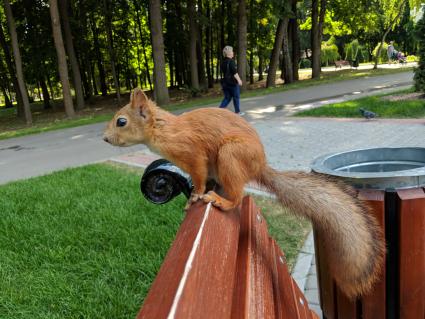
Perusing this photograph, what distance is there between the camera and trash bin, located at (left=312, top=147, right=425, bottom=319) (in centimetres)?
178

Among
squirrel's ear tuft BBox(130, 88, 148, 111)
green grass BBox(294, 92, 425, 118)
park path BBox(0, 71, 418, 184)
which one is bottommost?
park path BBox(0, 71, 418, 184)

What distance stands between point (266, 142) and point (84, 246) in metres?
5.21

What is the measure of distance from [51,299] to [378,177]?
2295 mm

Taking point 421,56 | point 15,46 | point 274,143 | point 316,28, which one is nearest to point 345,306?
point 274,143

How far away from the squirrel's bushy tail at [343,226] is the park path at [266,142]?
456 centimetres

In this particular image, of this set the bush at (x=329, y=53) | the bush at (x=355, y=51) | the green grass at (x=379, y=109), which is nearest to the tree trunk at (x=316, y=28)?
the green grass at (x=379, y=109)

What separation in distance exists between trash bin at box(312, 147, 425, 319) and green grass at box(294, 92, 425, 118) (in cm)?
855

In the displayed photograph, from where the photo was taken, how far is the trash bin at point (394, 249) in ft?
5.83

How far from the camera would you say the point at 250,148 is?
181 cm

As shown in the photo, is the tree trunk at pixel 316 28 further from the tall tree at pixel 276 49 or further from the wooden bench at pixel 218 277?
the wooden bench at pixel 218 277

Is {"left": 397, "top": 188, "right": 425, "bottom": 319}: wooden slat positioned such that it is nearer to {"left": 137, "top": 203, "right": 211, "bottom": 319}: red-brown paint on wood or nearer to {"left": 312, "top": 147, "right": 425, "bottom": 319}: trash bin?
{"left": 312, "top": 147, "right": 425, "bottom": 319}: trash bin

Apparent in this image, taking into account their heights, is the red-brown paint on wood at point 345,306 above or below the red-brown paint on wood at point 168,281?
below

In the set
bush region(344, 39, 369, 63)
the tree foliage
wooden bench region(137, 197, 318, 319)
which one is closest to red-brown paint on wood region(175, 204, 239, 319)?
wooden bench region(137, 197, 318, 319)

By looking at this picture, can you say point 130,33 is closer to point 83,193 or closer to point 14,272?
point 83,193
